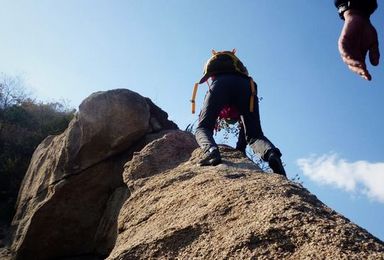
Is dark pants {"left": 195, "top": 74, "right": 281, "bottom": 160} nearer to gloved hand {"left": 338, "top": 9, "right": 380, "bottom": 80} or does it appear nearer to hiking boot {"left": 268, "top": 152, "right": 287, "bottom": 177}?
hiking boot {"left": 268, "top": 152, "right": 287, "bottom": 177}

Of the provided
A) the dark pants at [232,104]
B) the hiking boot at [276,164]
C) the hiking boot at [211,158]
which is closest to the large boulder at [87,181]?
the dark pants at [232,104]

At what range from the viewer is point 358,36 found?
8.14 feet

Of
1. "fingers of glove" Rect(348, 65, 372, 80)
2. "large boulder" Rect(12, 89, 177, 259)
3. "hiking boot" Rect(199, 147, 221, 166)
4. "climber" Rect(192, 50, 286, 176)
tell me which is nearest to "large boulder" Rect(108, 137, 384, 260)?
"hiking boot" Rect(199, 147, 221, 166)

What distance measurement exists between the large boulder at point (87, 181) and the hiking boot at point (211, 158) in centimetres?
286

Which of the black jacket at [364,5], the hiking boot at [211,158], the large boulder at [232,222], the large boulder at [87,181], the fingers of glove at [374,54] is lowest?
the large boulder at [232,222]

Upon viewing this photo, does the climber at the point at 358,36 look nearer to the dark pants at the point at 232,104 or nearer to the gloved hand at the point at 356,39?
the gloved hand at the point at 356,39

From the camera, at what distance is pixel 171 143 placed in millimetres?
6012

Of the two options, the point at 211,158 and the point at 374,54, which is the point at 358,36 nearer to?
the point at 374,54

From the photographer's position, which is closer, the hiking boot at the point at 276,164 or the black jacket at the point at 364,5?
the black jacket at the point at 364,5

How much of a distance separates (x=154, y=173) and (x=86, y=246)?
3.37 m

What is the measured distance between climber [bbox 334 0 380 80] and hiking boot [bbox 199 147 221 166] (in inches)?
98.2

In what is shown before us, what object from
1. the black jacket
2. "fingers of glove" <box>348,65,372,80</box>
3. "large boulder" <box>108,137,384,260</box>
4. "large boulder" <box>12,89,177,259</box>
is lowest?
"large boulder" <box>108,137,384,260</box>

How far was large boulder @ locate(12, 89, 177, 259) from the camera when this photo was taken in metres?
7.82

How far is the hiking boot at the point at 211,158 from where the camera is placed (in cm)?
481
